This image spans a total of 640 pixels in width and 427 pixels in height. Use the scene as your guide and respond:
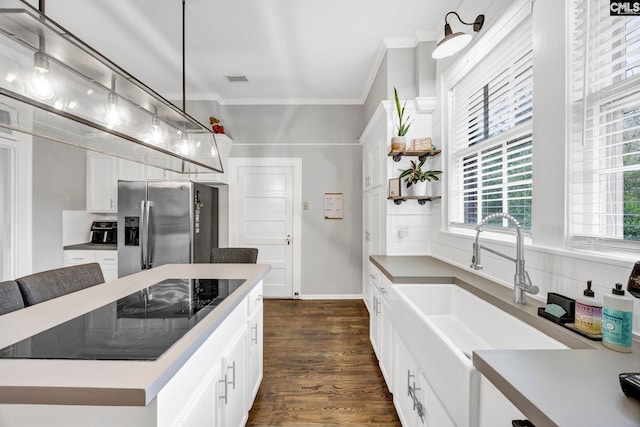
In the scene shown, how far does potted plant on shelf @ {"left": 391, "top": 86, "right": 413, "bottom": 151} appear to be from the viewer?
2.48 meters

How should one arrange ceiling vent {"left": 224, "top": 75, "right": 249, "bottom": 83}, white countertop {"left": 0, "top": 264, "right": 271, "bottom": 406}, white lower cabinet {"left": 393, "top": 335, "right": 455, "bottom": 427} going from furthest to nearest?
1. ceiling vent {"left": 224, "top": 75, "right": 249, "bottom": 83}
2. white lower cabinet {"left": 393, "top": 335, "right": 455, "bottom": 427}
3. white countertop {"left": 0, "top": 264, "right": 271, "bottom": 406}

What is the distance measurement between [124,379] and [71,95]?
3.52 feet

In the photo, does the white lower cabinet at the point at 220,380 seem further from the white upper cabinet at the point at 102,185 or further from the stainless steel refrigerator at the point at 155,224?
the white upper cabinet at the point at 102,185

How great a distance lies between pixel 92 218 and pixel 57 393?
4.20m

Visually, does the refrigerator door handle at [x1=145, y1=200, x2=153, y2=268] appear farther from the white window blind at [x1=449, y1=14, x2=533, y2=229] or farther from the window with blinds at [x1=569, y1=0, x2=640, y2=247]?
the window with blinds at [x1=569, y1=0, x2=640, y2=247]

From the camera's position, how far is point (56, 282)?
63.1 inches

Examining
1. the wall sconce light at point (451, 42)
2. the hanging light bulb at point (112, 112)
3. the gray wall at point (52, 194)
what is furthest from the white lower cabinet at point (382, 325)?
the gray wall at point (52, 194)

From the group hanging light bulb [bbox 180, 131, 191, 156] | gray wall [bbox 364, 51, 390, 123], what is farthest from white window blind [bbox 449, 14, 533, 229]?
hanging light bulb [bbox 180, 131, 191, 156]

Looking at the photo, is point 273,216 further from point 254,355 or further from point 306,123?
point 254,355

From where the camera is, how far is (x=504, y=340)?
134cm

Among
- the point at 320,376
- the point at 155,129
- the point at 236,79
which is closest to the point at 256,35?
the point at 236,79

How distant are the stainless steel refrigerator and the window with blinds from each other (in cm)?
336

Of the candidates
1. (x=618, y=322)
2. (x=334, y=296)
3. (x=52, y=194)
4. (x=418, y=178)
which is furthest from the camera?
(x=334, y=296)

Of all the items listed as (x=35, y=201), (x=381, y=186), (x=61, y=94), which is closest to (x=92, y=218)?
(x=35, y=201)
